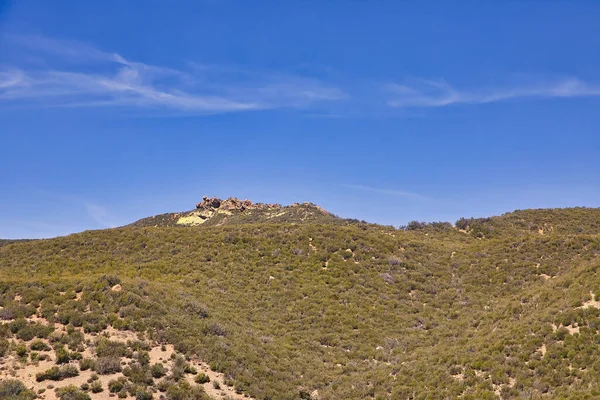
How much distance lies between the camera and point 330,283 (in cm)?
3528

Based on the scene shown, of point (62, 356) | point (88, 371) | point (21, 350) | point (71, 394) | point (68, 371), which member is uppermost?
point (21, 350)

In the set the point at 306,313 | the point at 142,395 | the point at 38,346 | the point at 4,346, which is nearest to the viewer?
the point at 142,395

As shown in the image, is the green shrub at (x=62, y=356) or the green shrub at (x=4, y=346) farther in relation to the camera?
the green shrub at (x=62, y=356)

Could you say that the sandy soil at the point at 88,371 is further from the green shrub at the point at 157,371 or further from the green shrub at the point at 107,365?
the green shrub at the point at 157,371

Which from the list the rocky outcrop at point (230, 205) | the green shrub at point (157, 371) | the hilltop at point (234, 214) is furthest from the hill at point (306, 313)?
the rocky outcrop at point (230, 205)

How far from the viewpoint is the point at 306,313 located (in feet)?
101

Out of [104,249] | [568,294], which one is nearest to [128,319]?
[104,249]

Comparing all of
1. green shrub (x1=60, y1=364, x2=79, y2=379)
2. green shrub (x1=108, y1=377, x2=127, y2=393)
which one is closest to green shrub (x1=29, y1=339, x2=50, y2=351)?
green shrub (x1=60, y1=364, x2=79, y2=379)

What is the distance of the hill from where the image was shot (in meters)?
18.2

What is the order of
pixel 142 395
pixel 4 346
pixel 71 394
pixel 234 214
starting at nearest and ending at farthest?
1. pixel 71 394
2. pixel 142 395
3. pixel 4 346
4. pixel 234 214

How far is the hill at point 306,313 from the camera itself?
1822 centimetres

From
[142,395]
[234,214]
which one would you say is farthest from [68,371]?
[234,214]

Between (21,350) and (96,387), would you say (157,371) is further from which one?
(21,350)

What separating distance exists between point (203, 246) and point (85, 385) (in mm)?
25213
